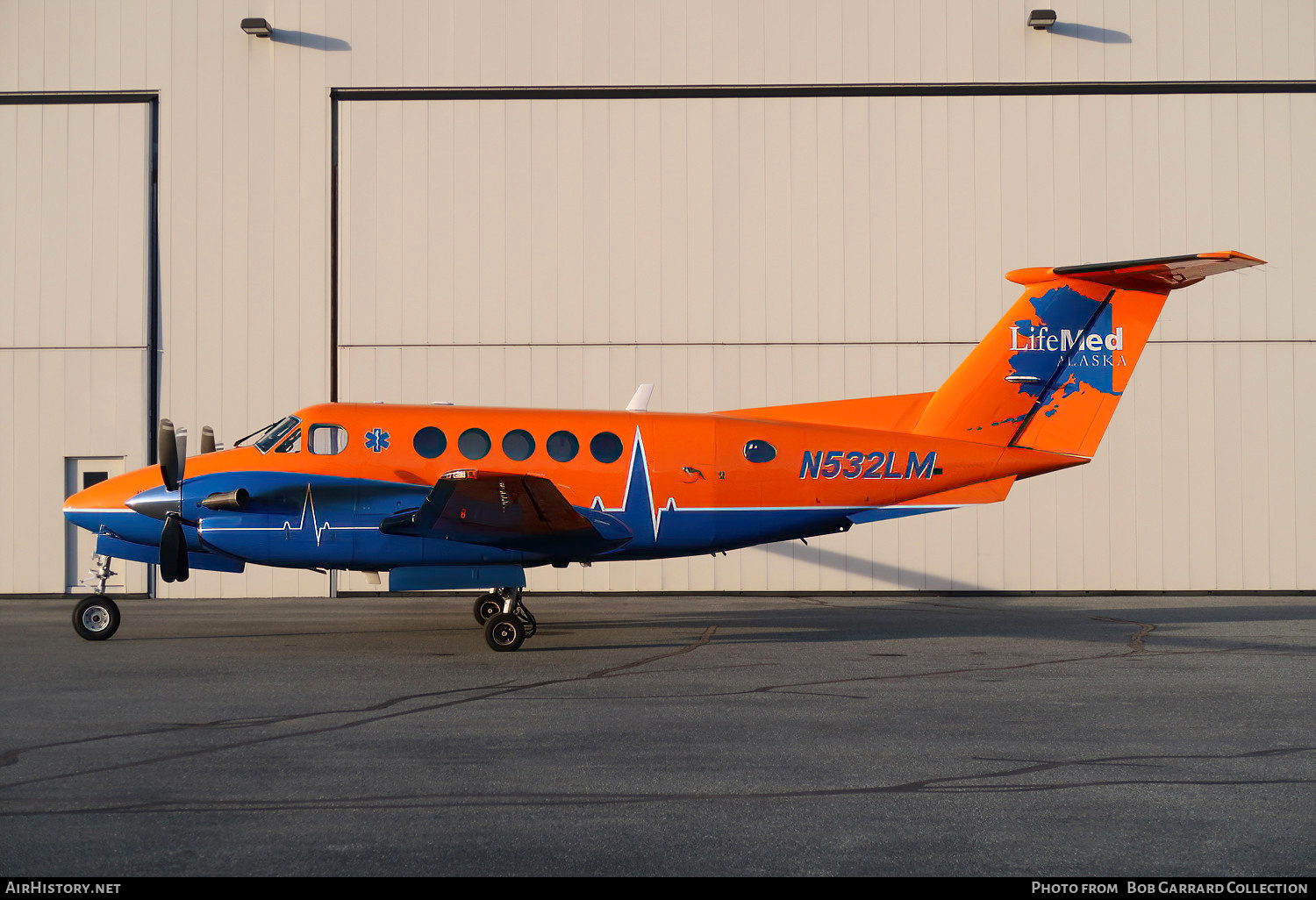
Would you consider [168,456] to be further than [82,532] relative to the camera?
No

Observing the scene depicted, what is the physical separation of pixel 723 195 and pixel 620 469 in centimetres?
823

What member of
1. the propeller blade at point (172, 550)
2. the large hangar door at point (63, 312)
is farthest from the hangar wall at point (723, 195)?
the propeller blade at point (172, 550)

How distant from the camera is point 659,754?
682 cm

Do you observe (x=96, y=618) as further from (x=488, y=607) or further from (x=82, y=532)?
(x=82, y=532)

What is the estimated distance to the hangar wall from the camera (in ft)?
61.4

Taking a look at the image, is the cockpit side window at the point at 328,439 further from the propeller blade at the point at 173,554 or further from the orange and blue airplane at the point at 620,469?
the propeller blade at the point at 173,554

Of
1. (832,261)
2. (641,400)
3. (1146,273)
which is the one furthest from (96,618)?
(832,261)

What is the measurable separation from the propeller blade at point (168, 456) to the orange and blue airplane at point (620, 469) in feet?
0.10

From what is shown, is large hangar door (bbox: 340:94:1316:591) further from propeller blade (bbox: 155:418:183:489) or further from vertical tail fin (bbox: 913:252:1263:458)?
propeller blade (bbox: 155:418:183:489)

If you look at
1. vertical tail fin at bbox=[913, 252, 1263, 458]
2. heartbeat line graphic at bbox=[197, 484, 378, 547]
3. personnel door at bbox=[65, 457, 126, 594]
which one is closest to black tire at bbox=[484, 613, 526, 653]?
heartbeat line graphic at bbox=[197, 484, 378, 547]

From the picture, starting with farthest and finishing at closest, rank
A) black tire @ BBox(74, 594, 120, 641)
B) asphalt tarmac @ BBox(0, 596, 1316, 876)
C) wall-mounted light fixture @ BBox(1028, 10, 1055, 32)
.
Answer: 1. wall-mounted light fixture @ BBox(1028, 10, 1055, 32)
2. black tire @ BBox(74, 594, 120, 641)
3. asphalt tarmac @ BBox(0, 596, 1316, 876)

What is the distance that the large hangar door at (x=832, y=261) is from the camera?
732 inches

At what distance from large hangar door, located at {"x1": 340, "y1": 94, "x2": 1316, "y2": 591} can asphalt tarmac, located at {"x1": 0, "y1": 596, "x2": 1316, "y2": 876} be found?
5.79 meters

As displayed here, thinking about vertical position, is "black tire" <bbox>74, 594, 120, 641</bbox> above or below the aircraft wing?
below
